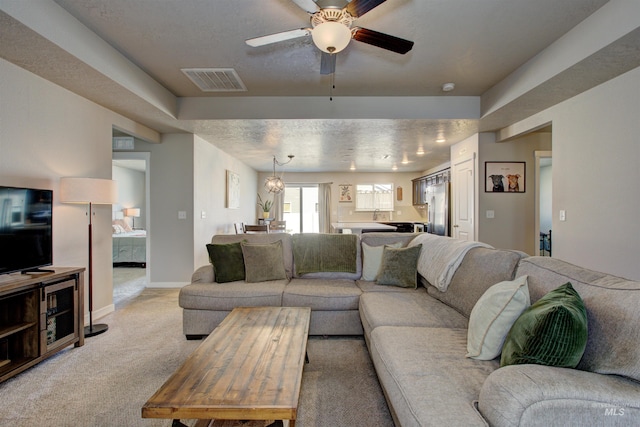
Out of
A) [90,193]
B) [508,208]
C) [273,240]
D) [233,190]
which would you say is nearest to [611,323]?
[273,240]

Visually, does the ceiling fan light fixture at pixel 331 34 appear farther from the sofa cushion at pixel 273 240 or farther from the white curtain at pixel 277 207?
the white curtain at pixel 277 207

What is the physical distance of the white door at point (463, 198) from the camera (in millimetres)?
4945

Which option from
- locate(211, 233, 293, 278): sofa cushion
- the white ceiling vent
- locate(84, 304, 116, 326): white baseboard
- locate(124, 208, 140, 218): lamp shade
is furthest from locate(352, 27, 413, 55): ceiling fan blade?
locate(124, 208, 140, 218): lamp shade

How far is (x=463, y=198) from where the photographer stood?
5.25 m

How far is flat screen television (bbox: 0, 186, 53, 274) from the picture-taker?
2.22 m

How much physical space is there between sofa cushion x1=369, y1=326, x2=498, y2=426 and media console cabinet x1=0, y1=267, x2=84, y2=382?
2428mm

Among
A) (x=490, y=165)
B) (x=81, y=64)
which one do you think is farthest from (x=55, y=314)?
(x=490, y=165)

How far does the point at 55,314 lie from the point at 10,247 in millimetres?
631

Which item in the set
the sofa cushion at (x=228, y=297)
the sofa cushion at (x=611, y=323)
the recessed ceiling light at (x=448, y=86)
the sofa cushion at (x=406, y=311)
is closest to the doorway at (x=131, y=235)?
the sofa cushion at (x=228, y=297)

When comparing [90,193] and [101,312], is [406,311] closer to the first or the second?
[90,193]

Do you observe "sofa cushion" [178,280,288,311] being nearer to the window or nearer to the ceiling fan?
the ceiling fan

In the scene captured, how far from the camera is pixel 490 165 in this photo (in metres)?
4.74

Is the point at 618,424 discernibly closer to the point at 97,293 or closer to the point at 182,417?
the point at 182,417

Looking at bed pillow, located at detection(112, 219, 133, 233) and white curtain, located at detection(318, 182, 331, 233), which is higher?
white curtain, located at detection(318, 182, 331, 233)
